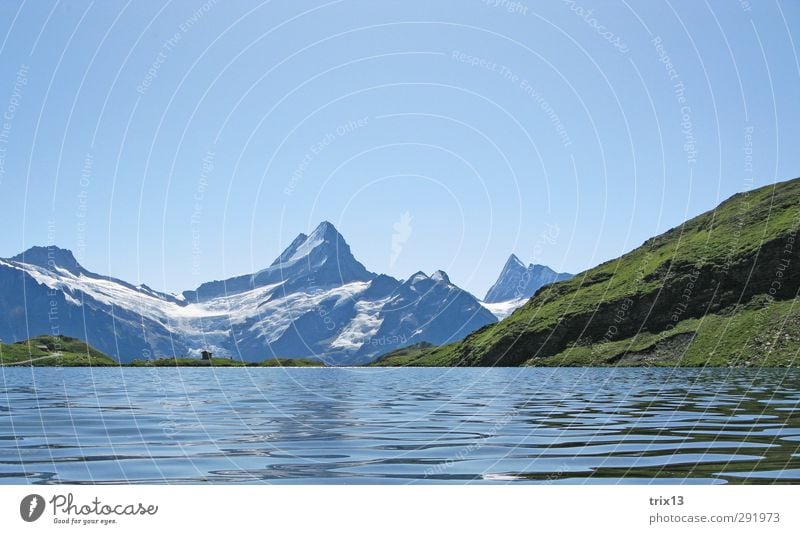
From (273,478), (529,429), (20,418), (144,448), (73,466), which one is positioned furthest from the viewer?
(20,418)

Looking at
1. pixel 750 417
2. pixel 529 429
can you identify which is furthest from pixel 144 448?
pixel 750 417

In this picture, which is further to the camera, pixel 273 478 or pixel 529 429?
pixel 529 429

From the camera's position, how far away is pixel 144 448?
95.9 feet

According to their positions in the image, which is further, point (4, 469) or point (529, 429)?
point (529, 429)

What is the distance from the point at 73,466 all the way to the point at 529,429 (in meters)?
22.3

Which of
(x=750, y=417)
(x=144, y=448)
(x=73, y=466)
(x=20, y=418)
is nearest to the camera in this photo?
(x=73, y=466)
